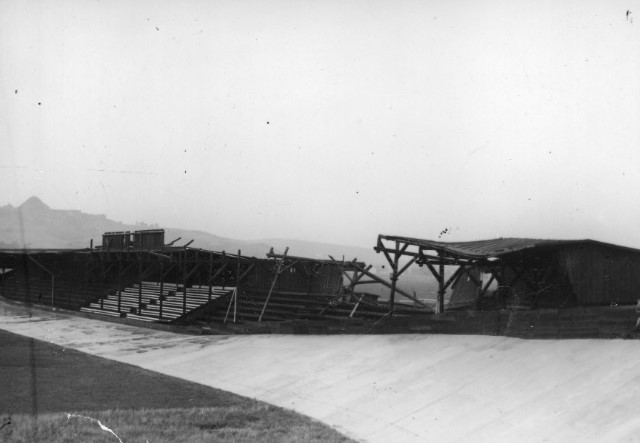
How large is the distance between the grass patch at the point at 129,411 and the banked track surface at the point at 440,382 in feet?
2.44

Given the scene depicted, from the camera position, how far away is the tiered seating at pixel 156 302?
24.8 meters

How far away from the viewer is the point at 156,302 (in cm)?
2762

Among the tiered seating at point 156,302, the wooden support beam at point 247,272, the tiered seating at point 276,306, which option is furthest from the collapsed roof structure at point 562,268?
the tiered seating at point 156,302

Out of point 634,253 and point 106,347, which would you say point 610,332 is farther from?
point 106,347

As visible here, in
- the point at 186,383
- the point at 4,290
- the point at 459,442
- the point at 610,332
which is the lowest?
the point at 4,290

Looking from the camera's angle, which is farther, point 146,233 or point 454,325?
point 146,233

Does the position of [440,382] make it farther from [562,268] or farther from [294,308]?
[294,308]

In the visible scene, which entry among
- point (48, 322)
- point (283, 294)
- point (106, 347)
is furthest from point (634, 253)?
point (48, 322)

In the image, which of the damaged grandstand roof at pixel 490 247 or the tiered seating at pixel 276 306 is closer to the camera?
the damaged grandstand roof at pixel 490 247

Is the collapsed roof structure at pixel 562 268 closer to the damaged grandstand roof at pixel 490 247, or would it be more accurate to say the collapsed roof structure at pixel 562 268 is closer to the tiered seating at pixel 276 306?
the damaged grandstand roof at pixel 490 247

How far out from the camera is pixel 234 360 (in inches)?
572

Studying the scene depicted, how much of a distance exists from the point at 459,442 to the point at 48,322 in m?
23.8

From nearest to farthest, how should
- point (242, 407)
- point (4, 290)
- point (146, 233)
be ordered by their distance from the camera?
point (242, 407), point (146, 233), point (4, 290)

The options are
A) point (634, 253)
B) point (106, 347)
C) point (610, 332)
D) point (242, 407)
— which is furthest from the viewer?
point (106, 347)
